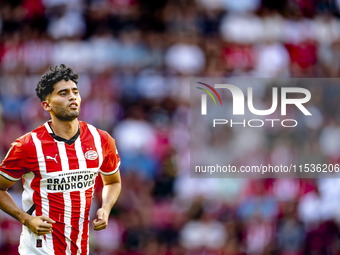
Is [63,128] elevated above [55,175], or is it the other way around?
[63,128]

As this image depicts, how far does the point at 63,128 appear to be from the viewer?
3076mm

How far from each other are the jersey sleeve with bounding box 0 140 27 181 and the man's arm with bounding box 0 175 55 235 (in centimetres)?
5

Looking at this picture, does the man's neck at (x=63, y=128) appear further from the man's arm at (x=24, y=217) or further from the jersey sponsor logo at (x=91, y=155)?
the man's arm at (x=24, y=217)

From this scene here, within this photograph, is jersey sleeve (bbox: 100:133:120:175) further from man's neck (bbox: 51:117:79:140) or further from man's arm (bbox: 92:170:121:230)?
man's neck (bbox: 51:117:79:140)

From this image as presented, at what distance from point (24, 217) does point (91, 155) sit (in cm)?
61

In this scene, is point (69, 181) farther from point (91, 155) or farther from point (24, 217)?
point (24, 217)

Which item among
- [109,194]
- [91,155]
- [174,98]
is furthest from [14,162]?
[174,98]

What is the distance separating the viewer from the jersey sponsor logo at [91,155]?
3.11 metres

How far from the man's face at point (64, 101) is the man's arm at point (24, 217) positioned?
585 mm

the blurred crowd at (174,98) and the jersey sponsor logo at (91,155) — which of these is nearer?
the jersey sponsor logo at (91,155)

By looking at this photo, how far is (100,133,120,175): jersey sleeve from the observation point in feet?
10.6

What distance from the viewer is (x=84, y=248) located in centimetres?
315

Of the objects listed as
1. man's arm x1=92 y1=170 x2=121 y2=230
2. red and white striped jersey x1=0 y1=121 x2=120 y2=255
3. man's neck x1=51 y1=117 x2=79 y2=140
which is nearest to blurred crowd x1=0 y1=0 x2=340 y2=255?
man's arm x1=92 y1=170 x2=121 y2=230

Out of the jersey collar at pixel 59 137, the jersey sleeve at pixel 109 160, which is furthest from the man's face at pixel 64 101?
the jersey sleeve at pixel 109 160
